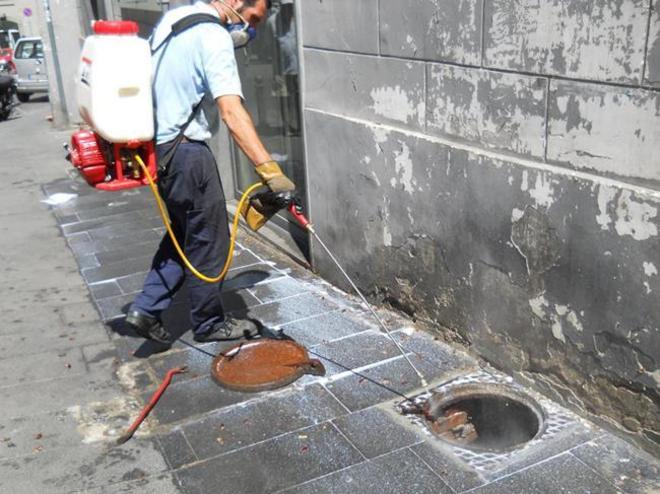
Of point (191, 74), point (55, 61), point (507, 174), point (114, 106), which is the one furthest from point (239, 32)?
point (55, 61)

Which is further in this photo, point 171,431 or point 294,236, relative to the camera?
point 294,236

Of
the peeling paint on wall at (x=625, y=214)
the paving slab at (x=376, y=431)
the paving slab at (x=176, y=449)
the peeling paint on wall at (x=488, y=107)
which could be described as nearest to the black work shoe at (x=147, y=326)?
the paving slab at (x=176, y=449)

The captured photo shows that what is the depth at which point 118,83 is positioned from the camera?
3764mm

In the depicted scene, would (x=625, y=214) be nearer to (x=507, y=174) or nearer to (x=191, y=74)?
(x=507, y=174)

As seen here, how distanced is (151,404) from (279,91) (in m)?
3.43

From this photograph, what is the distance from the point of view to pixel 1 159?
1116 cm

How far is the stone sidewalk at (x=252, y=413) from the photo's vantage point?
10.1 feet

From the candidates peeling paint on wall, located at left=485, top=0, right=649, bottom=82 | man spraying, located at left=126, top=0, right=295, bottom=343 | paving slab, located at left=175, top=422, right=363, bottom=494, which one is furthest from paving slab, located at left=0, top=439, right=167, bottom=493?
peeling paint on wall, located at left=485, top=0, right=649, bottom=82

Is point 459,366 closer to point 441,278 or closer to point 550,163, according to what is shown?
point 441,278

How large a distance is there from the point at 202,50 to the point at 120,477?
214 centimetres

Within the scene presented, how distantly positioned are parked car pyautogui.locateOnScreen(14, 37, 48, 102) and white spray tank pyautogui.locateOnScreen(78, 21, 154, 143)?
741 inches

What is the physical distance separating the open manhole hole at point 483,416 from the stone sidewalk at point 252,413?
0.20 ft

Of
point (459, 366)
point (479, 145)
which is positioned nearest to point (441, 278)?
point (459, 366)

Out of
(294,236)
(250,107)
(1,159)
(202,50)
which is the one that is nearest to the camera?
(202,50)
